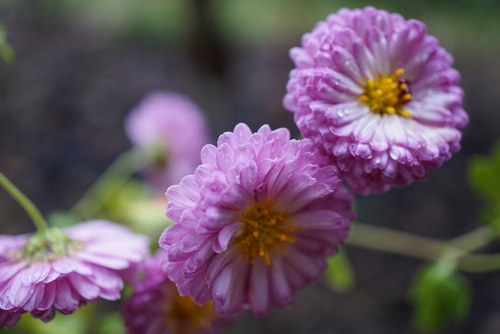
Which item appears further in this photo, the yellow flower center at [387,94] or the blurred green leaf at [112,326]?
the blurred green leaf at [112,326]

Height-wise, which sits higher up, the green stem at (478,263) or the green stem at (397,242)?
the green stem at (397,242)

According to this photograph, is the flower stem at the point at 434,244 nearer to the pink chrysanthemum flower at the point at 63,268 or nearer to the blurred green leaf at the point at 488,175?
the blurred green leaf at the point at 488,175

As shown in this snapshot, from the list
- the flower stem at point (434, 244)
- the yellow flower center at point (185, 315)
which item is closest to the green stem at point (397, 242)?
the flower stem at point (434, 244)

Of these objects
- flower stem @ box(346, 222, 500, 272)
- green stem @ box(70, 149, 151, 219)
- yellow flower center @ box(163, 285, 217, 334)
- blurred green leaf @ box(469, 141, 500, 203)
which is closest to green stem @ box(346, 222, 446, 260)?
flower stem @ box(346, 222, 500, 272)

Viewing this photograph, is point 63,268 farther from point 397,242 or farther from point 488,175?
point 397,242

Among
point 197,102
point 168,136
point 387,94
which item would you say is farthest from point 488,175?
point 197,102
